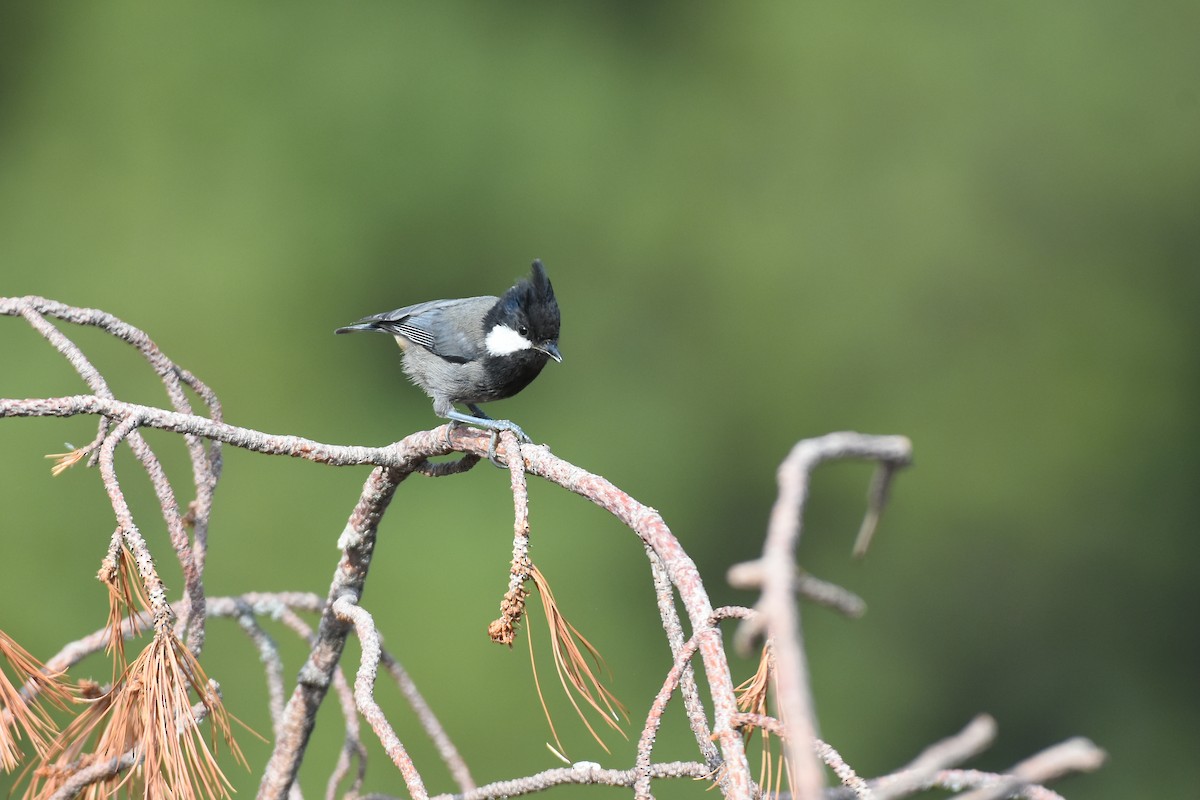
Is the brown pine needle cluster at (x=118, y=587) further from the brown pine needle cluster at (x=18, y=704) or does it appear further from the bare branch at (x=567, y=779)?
the bare branch at (x=567, y=779)

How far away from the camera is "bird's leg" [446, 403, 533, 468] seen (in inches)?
45.6

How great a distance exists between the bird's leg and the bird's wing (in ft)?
0.44

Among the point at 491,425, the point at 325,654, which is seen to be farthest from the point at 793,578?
the point at 491,425

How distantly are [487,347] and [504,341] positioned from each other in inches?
1.6

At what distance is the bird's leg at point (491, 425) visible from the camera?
1158 millimetres

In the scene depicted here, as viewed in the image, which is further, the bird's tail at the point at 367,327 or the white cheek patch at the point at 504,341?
the bird's tail at the point at 367,327

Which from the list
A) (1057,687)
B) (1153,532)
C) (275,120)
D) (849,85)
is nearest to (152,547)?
(275,120)

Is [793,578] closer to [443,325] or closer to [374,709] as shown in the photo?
[374,709]

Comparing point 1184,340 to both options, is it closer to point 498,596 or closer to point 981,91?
point 981,91

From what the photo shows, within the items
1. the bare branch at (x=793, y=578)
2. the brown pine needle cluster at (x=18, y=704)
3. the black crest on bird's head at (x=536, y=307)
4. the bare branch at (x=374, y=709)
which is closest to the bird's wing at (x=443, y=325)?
the black crest on bird's head at (x=536, y=307)

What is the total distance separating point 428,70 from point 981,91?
2042mm

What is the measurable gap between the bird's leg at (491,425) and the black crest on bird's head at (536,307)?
7.4 inches

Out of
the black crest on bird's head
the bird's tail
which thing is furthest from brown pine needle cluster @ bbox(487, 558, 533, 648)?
the bird's tail

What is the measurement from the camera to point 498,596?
3.66 metres
